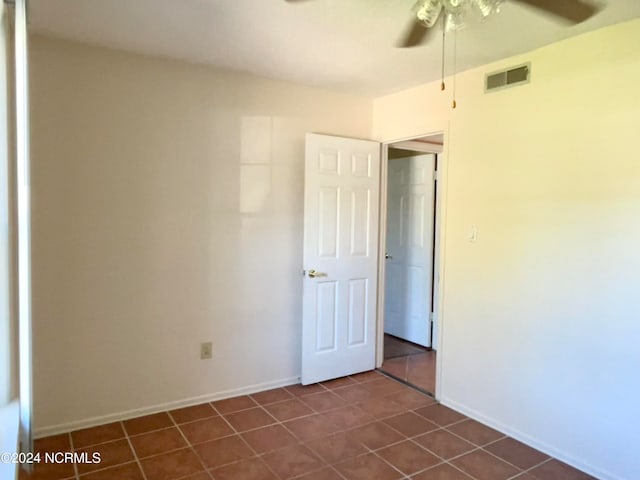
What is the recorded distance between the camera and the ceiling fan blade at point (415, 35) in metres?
2.33

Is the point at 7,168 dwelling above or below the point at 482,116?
below

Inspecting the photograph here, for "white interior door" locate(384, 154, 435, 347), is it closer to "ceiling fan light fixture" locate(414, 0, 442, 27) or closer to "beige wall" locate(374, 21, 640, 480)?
"beige wall" locate(374, 21, 640, 480)

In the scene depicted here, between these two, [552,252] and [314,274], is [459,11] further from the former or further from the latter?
[314,274]

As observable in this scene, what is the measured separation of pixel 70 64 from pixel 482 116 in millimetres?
2667

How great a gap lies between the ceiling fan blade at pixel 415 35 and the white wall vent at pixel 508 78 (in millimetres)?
640

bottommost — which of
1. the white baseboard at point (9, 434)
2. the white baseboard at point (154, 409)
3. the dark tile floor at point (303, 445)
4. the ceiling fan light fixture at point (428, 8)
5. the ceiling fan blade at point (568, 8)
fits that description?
the dark tile floor at point (303, 445)

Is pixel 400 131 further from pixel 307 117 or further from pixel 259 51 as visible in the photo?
pixel 259 51

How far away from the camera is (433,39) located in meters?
2.53

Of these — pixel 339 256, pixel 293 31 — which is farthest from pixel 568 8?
pixel 339 256

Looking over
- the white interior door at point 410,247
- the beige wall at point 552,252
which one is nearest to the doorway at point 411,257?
the white interior door at point 410,247

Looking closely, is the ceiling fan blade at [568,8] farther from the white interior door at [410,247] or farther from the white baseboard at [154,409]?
the white baseboard at [154,409]

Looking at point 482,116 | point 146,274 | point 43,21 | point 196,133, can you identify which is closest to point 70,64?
point 43,21

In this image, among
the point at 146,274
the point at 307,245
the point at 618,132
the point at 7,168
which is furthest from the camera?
the point at 307,245

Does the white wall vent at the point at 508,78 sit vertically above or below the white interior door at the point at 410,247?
above
